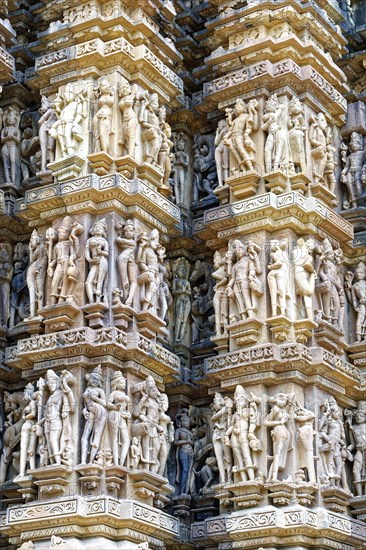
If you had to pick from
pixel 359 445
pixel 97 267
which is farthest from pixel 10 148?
pixel 359 445

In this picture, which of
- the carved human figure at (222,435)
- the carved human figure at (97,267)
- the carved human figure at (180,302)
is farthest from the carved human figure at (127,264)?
the carved human figure at (222,435)

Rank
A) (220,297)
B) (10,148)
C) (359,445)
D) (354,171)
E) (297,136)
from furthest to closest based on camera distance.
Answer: (354,171), (10,148), (297,136), (220,297), (359,445)

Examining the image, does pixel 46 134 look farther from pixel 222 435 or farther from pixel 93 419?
pixel 222 435

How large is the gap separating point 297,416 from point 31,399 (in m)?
3.41

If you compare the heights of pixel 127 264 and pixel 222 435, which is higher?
pixel 127 264

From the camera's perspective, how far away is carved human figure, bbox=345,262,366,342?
17875 mm

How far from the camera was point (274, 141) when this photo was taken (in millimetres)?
17469

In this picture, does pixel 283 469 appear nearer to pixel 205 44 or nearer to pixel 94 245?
pixel 94 245

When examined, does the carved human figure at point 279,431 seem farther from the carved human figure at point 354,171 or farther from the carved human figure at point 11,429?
the carved human figure at point 354,171

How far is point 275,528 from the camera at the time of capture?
15.4 metres

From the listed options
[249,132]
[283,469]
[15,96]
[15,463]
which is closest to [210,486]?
[283,469]

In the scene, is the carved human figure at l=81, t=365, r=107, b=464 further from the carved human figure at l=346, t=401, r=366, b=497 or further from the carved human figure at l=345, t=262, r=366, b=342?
the carved human figure at l=345, t=262, r=366, b=342

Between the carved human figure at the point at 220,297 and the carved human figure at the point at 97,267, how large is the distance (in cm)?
196

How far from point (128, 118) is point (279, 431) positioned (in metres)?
4.68
